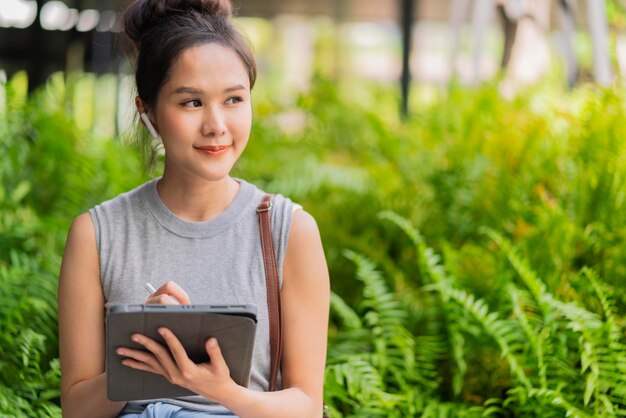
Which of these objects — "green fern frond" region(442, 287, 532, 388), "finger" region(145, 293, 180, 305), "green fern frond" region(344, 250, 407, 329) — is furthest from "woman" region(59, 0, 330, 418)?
"green fern frond" region(344, 250, 407, 329)

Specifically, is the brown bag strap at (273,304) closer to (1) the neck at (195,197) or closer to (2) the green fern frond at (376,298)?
(1) the neck at (195,197)

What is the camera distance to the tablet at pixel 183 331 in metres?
1.68

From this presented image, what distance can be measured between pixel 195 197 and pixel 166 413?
461 mm

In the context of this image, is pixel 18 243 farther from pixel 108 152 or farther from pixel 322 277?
pixel 322 277

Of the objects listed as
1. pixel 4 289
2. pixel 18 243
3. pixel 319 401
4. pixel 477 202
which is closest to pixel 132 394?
pixel 319 401

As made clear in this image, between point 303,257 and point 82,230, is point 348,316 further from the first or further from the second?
point 82,230

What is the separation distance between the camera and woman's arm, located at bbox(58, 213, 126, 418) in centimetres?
200

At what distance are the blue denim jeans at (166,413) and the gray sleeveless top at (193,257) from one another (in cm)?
3

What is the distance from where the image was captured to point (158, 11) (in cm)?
211

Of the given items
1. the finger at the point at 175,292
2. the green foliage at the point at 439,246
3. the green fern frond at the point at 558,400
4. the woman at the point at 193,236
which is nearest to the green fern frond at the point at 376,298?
the green foliage at the point at 439,246

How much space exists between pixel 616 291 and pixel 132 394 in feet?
7.42

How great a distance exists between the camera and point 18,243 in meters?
4.42

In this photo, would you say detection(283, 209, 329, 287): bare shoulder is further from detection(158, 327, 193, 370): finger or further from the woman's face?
detection(158, 327, 193, 370): finger

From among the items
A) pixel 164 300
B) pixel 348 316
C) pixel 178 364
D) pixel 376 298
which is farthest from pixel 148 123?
pixel 348 316
